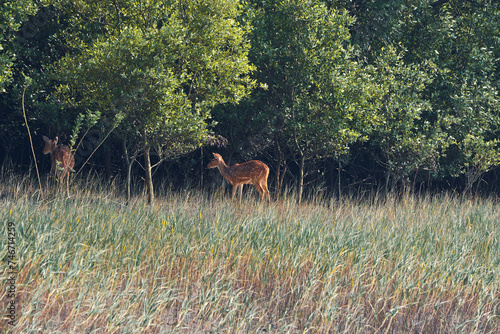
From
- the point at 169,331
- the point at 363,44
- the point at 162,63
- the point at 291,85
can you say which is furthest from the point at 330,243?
the point at 363,44

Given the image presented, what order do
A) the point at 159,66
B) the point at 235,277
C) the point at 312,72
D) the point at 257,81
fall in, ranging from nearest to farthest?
the point at 235,277
the point at 159,66
the point at 312,72
the point at 257,81

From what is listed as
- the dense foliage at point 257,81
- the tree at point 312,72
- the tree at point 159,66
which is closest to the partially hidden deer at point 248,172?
the dense foliage at point 257,81

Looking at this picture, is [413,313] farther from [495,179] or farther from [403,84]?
[495,179]

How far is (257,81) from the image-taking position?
546 inches

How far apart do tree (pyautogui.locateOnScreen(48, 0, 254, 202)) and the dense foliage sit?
3 centimetres

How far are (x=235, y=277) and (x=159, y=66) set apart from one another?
534cm

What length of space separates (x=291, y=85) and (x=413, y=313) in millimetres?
8160

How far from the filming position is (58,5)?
1130cm

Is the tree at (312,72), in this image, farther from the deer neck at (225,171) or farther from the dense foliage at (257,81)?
the deer neck at (225,171)

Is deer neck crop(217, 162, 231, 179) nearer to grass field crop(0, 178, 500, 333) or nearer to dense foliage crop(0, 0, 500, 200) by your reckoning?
dense foliage crop(0, 0, 500, 200)

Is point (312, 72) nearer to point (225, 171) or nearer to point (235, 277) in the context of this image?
point (225, 171)

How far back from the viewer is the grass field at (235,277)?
519 cm

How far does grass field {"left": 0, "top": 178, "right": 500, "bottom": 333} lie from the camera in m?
5.19

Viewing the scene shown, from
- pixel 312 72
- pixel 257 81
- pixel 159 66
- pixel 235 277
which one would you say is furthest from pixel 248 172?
pixel 235 277
